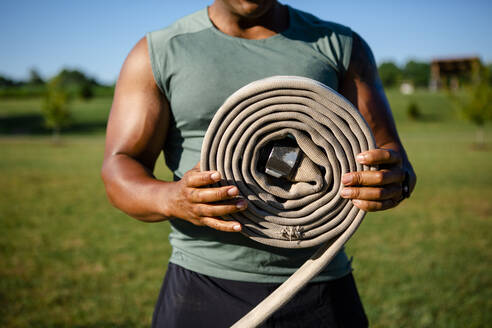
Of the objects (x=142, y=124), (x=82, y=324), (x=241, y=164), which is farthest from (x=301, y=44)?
(x=82, y=324)

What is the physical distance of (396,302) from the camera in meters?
3.92

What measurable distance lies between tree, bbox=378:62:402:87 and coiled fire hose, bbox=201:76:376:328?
295 feet

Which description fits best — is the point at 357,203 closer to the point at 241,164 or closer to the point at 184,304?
the point at 241,164

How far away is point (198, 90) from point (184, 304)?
2.65 ft

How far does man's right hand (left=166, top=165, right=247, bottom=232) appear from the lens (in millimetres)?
1063

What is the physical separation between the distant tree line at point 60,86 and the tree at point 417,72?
7013cm

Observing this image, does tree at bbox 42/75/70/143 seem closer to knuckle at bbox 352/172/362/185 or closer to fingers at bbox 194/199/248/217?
fingers at bbox 194/199/248/217

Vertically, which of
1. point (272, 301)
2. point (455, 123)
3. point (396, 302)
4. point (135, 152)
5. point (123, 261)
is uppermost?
point (135, 152)

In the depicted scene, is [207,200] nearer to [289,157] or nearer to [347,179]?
[289,157]

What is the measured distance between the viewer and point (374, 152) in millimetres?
1094

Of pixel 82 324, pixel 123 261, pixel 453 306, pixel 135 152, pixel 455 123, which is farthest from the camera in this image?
pixel 455 123

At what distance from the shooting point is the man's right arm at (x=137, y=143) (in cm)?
131

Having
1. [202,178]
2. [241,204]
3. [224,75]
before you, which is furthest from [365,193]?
[224,75]

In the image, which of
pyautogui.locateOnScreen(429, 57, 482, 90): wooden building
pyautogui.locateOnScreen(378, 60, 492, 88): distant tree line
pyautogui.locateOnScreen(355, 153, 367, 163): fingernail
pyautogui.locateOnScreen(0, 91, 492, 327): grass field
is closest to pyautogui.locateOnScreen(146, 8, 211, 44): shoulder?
pyautogui.locateOnScreen(355, 153, 367, 163): fingernail
